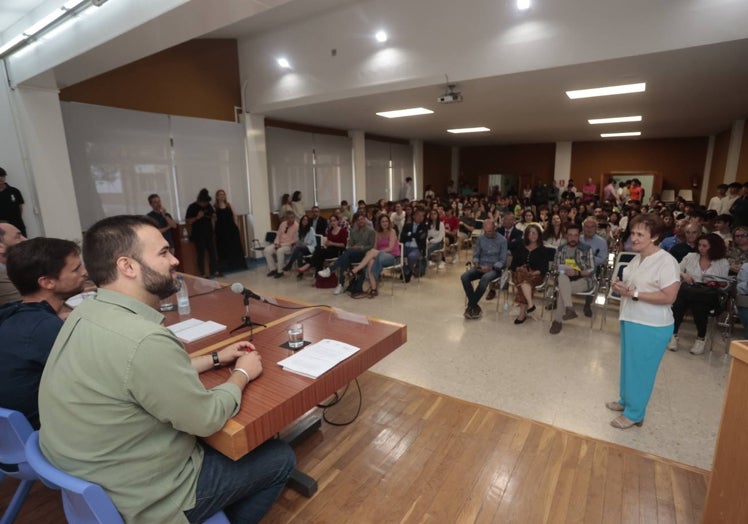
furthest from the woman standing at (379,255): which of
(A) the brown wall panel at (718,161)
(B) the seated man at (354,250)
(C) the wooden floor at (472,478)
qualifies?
(A) the brown wall panel at (718,161)

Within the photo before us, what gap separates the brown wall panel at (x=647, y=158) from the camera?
11.8 metres

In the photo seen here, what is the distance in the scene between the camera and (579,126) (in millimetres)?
9438

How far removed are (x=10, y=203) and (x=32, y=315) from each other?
435 cm

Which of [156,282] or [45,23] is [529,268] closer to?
[156,282]

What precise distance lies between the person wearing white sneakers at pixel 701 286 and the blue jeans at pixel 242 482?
374 cm

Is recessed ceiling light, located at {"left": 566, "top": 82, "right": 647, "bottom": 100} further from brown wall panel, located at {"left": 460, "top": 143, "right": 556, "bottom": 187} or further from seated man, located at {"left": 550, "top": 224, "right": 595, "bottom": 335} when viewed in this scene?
brown wall panel, located at {"left": 460, "top": 143, "right": 556, "bottom": 187}

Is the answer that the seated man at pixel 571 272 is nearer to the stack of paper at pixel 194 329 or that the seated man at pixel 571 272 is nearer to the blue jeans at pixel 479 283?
the blue jeans at pixel 479 283

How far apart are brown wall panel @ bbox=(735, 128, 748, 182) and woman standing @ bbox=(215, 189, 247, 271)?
10.2 m

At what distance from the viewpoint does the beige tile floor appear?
98.3 inches

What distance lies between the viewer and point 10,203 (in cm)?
456

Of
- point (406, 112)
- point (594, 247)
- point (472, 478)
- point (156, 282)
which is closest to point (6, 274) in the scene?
point (156, 282)

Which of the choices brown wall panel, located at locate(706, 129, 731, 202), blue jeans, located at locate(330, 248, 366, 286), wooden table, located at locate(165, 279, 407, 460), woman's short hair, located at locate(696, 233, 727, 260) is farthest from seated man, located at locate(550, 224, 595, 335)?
brown wall panel, located at locate(706, 129, 731, 202)

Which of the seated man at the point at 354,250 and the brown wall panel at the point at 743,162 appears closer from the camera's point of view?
the seated man at the point at 354,250

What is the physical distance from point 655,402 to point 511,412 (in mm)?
1098
